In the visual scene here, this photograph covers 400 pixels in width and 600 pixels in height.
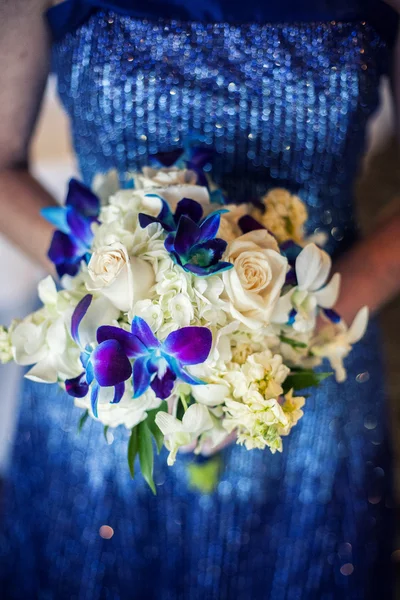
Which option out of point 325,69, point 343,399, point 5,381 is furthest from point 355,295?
point 5,381

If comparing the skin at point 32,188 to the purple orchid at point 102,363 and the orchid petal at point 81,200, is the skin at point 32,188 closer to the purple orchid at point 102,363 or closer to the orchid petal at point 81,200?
the orchid petal at point 81,200

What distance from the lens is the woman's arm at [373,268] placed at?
0.73 meters

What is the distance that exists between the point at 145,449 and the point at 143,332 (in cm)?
15

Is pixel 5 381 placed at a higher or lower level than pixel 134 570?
lower

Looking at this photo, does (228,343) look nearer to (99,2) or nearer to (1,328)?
(1,328)

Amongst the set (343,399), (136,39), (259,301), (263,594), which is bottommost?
(263,594)

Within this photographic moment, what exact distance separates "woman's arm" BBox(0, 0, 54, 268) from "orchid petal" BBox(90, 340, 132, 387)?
0.39 m

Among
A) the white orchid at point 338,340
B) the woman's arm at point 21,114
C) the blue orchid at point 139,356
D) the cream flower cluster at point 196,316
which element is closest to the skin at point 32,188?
the woman's arm at point 21,114

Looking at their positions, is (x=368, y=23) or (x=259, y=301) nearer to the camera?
(x=259, y=301)

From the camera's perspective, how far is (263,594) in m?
0.85

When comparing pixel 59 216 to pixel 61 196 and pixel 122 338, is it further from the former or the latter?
pixel 61 196

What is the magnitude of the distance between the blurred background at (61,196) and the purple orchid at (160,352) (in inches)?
33.3

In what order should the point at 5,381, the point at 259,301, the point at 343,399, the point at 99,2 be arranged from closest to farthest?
the point at 259,301 < the point at 99,2 < the point at 343,399 < the point at 5,381

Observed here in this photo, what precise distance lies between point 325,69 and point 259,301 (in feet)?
1.27
